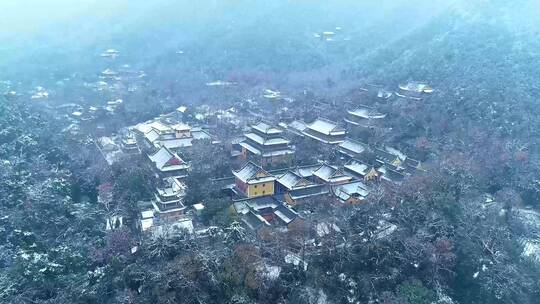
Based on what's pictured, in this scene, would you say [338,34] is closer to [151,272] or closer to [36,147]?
[36,147]

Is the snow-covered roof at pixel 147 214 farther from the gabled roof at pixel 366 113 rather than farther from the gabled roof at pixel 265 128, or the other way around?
the gabled roof at pixel 366 113

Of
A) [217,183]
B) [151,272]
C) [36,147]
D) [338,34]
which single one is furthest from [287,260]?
[338,34]

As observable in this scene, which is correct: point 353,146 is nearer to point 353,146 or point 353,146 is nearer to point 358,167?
point 353,146

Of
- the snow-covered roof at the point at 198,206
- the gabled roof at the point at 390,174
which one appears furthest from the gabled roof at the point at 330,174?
the snow-covered roof at the point at 198,206

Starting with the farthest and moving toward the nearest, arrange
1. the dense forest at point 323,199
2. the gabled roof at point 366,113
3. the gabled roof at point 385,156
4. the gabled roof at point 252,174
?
the gabled roof at point 366,113 → the gabled roof at point 385,156 → the gabled roof at point 252,174 → the dense forest at point 323,199

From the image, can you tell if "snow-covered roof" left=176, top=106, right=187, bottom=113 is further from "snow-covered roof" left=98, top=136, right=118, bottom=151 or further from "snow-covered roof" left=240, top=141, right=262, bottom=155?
"snow-covered roof" left=240, top=141, right=262, bottom=155

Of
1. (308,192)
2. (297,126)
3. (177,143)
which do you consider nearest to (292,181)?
(308,192)

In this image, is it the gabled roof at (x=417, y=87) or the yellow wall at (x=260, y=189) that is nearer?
the yellow wall at (x=260, y=189)
